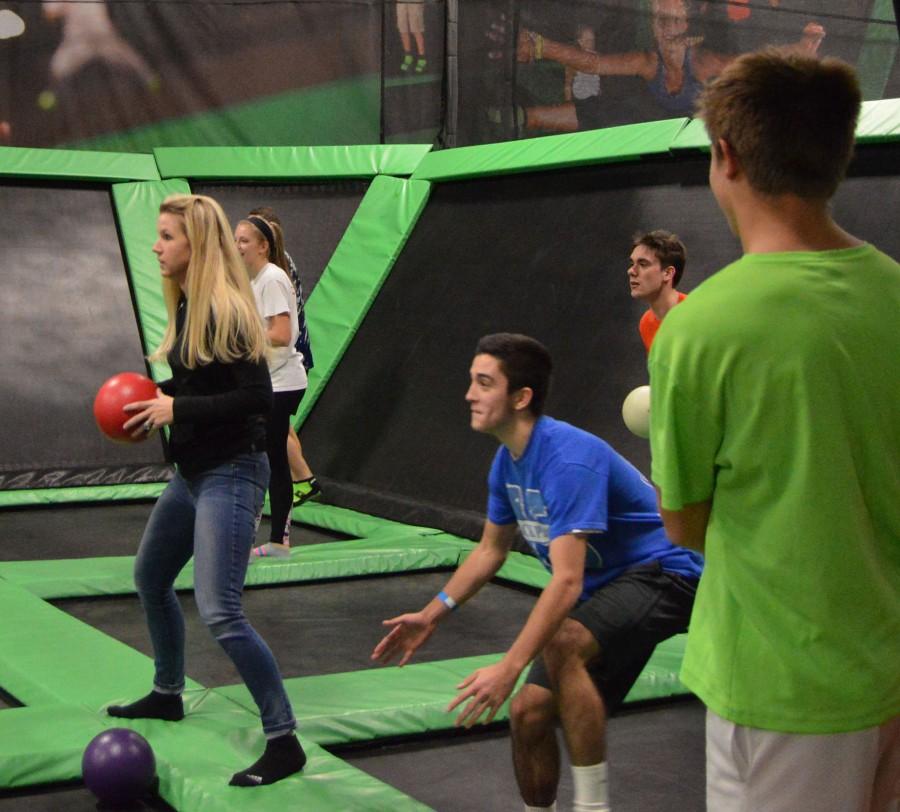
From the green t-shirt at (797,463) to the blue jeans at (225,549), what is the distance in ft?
5.71

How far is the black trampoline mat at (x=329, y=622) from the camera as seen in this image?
14.3 ft

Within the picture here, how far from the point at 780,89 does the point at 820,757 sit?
0.77 metres

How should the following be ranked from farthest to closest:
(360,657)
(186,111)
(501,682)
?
(186,111)
(360,657)
(501,682)

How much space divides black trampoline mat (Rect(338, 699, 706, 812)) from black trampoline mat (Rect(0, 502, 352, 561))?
2732 mm

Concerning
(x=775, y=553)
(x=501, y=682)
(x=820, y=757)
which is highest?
(x=775, y=553)

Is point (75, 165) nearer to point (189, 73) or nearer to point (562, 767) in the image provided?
point (189, 73)

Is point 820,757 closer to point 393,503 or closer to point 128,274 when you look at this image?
point 393,503

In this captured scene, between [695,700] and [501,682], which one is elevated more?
[501,682]

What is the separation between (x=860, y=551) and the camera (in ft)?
5.05

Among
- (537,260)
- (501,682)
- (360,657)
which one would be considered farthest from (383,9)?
(501,682)

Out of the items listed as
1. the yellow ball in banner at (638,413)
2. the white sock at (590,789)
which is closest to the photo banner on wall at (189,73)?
the yellow ball in banner at (638,413)

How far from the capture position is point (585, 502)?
265 cm

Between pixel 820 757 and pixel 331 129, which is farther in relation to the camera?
pixel 331 129

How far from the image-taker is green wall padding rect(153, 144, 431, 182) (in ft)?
26.9
